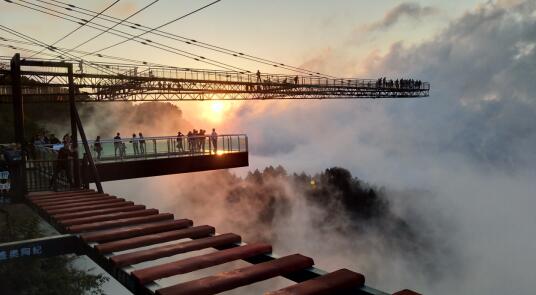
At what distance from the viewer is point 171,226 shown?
24.4 feet

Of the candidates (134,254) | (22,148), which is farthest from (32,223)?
(134,254)

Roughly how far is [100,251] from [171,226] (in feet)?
5.41

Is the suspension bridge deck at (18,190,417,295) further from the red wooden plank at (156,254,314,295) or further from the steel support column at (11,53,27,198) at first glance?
the steel support column at (11,53,27,198)

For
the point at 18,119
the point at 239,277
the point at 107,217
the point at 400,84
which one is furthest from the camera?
the point at 400,84

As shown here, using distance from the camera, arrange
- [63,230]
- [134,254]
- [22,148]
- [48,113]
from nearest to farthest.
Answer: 1. [134,254]
2. [63,230]
3. [22,148]
4. [48,113]

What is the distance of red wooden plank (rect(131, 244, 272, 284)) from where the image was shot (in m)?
4.64

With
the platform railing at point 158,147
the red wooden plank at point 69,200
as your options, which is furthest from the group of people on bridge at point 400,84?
the red wooden plank at point 69,200

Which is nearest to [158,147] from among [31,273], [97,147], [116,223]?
[97,147]

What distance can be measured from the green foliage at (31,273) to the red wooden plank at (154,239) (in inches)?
710

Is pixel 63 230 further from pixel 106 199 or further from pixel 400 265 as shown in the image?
pixel 400 265

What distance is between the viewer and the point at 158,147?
1088 inches

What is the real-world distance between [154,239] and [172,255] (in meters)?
0.95

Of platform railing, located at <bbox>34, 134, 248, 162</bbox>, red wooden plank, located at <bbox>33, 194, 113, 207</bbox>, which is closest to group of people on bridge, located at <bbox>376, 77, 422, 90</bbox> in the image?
platform railing, located at <bbox>34, 134, 248, 162</bbox>

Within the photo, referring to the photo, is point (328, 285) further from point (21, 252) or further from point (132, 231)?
point (21, 252)
